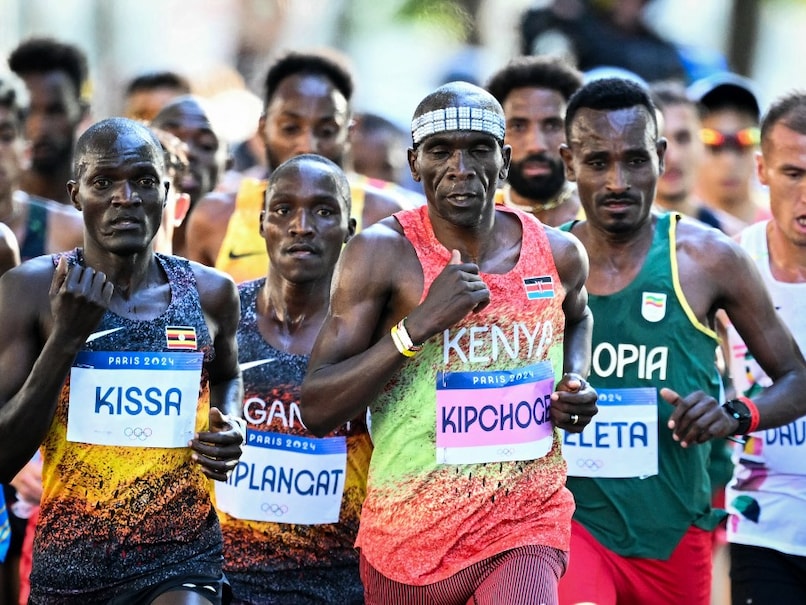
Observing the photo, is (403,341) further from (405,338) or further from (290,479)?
(290,479)

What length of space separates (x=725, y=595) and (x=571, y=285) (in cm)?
473

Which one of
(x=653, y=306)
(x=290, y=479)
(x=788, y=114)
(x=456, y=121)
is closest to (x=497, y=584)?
(x=290, y=479)

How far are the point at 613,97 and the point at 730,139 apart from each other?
478cm

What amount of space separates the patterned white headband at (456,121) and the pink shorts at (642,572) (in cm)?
183

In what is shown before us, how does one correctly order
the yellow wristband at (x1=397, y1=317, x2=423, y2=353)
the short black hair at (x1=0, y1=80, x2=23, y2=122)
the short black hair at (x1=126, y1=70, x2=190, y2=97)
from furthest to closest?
the short black hair at (x1=126, y1=70, x2=190, y2=97) → the short black hair at (x1=0, y1=80, x2=23, y2=122) → the yellow wristband at (x1=397, y1=317, x2=423, y2=353)

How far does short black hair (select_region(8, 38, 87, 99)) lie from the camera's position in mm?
10555

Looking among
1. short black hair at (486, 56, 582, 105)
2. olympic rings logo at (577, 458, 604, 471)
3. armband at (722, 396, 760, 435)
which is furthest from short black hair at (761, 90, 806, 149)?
olympic rings logo at (577, 458, 604, 471)

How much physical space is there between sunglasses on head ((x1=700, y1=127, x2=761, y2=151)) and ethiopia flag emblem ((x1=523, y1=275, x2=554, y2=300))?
19.7 feet

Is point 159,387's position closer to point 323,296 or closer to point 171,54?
point 323,296

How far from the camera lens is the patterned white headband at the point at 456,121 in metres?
5.27

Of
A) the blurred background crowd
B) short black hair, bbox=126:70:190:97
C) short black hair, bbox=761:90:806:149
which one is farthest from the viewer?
the blurred background crowd

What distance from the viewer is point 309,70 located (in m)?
8.92

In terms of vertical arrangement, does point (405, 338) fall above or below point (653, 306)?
below

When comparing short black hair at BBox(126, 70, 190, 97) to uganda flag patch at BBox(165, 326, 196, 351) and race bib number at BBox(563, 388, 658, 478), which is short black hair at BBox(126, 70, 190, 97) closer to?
race bib number at BBox(563, 388, 658, 478)
